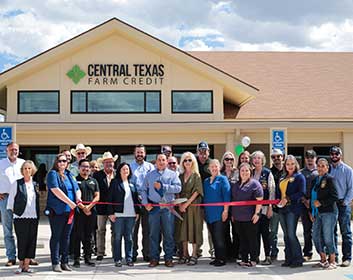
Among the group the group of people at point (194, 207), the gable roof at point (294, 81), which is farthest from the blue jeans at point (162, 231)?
the gable roof at point (294, 81)

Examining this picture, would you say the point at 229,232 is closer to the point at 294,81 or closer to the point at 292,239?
the point at 292,239

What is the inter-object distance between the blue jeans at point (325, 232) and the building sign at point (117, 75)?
10.9 m

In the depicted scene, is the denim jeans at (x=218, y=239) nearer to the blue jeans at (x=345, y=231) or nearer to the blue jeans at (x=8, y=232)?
the blue jeans at (x=345, y=231)

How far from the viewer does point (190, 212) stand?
9.33m

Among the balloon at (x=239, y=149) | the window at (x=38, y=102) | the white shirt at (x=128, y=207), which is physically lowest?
the white shirt at (x=128, y=207)

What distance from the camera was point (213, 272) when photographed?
862cm

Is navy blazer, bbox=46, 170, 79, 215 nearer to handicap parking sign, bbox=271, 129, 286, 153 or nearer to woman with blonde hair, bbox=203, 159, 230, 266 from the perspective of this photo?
woman with blonde hair, bbox=203, 159, 230, 266

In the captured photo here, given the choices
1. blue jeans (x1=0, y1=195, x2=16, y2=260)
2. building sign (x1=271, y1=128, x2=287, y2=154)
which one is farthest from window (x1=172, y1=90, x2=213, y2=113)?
blue jeans (x1=0, y1=195, x2=16, y2=260)

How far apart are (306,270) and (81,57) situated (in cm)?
1264

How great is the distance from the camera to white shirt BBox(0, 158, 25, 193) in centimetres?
921

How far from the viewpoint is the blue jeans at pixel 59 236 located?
28.1ft

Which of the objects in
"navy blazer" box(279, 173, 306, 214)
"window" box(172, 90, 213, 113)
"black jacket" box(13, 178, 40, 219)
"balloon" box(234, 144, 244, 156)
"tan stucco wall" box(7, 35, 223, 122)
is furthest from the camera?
"window" box(172, 90, 213, 113)

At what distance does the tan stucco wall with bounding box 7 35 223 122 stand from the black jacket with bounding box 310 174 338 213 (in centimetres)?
1034

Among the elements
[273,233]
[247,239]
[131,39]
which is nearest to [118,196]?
[247,239]
